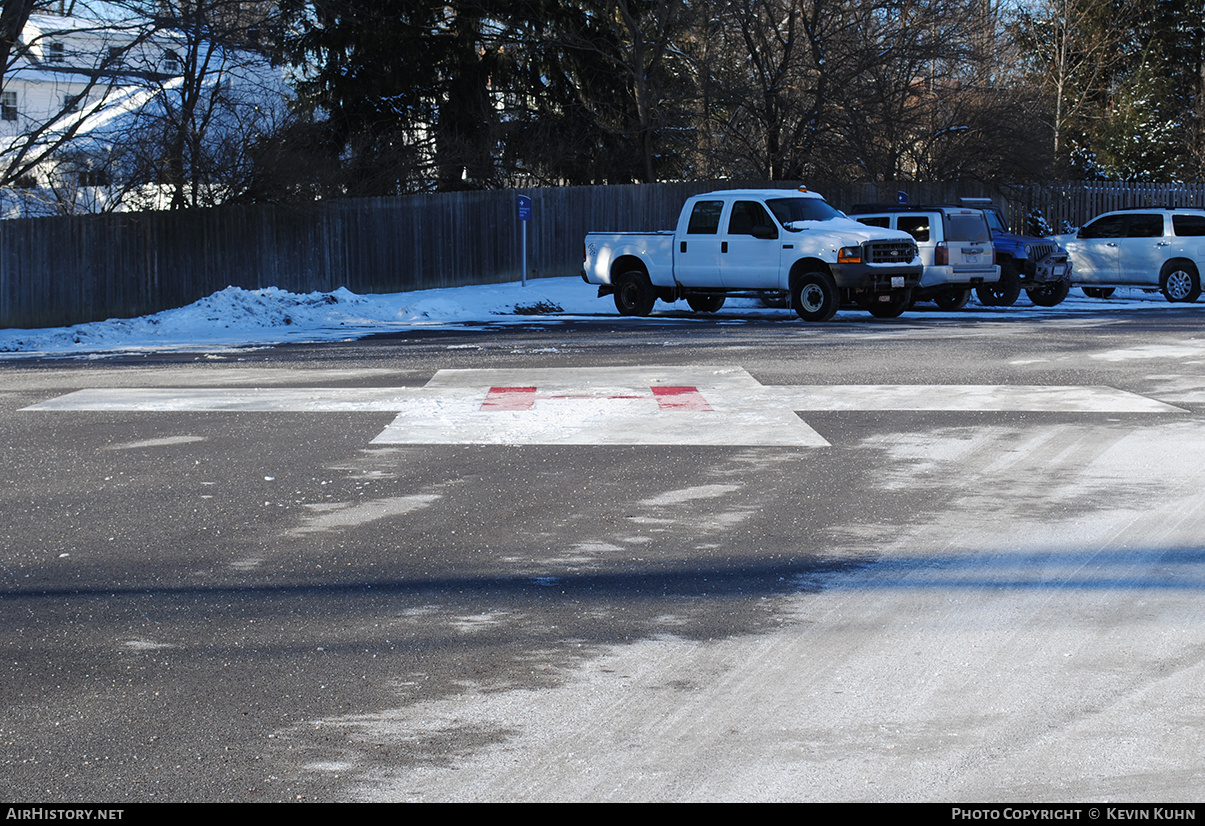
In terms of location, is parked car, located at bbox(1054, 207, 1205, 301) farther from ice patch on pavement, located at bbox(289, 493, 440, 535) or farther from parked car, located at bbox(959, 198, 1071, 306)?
ice patch on pavement, located at bbox(289, 493, 440, 535)

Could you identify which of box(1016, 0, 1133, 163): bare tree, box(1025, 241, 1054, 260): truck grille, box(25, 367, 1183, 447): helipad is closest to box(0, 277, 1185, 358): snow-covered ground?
box(1025, 241, 1054, 260): truck grille

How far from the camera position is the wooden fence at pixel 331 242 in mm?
21719

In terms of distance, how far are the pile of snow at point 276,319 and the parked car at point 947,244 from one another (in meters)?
5.51

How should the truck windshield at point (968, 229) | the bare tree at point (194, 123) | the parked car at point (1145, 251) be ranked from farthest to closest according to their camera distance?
the parked car at point (1145, 251)
the truck windshield at point (968, 229)
the bare tree at point (194, 123)

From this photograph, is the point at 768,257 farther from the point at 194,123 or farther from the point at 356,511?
the point at 356,511

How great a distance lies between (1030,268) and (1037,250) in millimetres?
343

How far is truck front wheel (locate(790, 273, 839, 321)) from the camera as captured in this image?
70.9 feet

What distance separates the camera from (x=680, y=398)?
12539 mm

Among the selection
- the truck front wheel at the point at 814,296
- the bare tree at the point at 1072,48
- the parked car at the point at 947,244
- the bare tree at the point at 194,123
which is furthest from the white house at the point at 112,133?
the bare tree at the point at 1072,48

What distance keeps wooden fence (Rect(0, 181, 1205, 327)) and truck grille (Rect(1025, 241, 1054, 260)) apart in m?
10.6

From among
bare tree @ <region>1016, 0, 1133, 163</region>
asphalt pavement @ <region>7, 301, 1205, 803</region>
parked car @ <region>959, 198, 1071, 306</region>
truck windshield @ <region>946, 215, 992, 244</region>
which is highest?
bare tree @ <region>1016, 0, 1133, 163</region>

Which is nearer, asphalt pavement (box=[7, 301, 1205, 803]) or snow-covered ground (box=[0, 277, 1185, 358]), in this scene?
asphalt pavement (box=[7, 301, 1205, 803])

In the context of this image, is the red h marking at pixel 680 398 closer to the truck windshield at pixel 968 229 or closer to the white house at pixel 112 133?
the truck windshield at pixel 968 229
